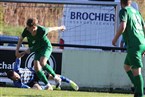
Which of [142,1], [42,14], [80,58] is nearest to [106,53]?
[80,58]

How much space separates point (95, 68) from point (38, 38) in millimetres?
3511

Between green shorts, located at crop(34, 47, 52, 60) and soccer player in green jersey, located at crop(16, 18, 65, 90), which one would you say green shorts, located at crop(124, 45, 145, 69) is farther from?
green shorts, located at crop(34, 47, 52, 60)

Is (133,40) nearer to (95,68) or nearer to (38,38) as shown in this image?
(38,38)

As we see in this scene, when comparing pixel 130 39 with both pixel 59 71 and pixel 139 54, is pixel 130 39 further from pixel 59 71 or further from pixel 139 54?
pixel 59 71

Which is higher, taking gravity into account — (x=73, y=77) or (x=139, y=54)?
(x=139, y=54)

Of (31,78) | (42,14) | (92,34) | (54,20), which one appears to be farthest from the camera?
(54,20)

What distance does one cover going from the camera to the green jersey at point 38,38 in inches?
491

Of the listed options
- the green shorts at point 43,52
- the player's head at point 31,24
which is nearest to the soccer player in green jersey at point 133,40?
the player's head at point 31,24

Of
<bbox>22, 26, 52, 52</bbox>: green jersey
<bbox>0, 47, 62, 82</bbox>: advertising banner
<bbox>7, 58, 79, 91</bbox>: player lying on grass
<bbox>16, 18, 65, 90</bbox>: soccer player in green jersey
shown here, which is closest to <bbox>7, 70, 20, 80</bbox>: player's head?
<bbox>7, 58, 79, 91</bbox>: player lying on grass

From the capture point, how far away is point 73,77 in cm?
1575

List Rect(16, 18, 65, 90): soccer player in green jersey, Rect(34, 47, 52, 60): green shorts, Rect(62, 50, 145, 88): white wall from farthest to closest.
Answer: Rect(62, 50, 145, 88): white wall → Rect(34, 47, 52, 60): green shorts → Rect(16, 18, 65, 90): soccer player in green jersey

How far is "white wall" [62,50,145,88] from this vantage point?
51.1 ft

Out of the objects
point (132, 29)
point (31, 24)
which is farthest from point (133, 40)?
point (31, 24)

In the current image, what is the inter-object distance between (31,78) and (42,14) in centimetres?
1066
